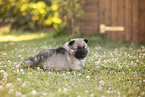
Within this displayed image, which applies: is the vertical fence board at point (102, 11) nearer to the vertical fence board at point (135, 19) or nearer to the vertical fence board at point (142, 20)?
the vertical fence board at point (135, 19)

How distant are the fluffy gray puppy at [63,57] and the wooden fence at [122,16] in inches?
290

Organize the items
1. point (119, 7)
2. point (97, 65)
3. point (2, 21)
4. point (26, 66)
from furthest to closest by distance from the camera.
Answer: point (2, 21) → point (119, 7) → point (97, 65) → point (26, 66)

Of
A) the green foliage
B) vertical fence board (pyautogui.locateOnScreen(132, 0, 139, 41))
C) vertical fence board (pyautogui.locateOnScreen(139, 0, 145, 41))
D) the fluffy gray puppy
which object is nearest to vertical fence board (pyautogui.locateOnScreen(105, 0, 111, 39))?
vertical fence board (pyautogui.locateOnScreen(132, 0, 139, 41))

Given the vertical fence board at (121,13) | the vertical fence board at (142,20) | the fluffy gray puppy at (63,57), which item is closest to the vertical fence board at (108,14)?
the vertical fence board at (121,13)

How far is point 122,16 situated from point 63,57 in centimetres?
804

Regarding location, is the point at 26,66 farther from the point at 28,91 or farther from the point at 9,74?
the point at 28,91

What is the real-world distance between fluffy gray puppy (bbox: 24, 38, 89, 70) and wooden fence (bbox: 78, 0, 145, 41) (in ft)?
24.2

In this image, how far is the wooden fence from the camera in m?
11.8

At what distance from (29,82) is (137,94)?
2.41 m

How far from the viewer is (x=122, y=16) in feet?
39.2

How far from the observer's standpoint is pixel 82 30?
1282cm

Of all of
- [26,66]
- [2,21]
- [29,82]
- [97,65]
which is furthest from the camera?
[2,21]

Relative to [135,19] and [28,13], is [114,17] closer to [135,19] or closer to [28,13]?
[135,19]

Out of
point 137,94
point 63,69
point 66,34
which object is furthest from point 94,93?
point 66,34
